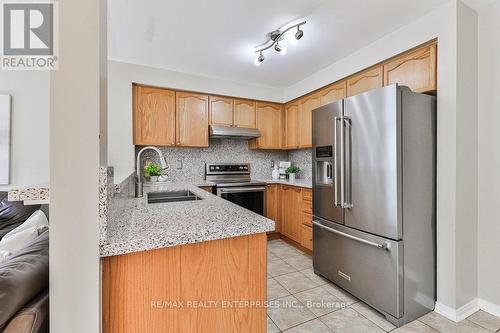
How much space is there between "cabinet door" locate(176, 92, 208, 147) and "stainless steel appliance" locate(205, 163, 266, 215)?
0.51 metres

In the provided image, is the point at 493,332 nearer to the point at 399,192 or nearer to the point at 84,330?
the point at 399,192

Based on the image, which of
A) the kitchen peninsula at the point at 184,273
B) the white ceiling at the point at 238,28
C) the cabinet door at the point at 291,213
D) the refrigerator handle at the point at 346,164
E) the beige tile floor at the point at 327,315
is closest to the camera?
the kitchen peninsula at the point at 184,273

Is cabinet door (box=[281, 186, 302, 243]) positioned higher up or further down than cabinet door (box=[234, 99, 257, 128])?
further down

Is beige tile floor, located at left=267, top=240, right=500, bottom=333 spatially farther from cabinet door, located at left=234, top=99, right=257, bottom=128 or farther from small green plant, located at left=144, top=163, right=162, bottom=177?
cabinet door, located at left=234, top=99, right=257, bottom=128

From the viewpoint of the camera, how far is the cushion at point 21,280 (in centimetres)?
64

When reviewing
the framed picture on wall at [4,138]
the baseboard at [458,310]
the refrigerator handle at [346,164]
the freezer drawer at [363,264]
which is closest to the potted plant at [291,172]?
the freezer drawer at [363,264]

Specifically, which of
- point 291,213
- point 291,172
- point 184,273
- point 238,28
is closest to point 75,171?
point 184,273

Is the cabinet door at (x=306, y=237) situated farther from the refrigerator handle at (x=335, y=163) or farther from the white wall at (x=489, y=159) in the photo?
the white wall at (x=489, y=159)

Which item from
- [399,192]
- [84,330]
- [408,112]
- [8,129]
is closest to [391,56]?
[408,112]

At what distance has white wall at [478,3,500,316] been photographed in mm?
1790

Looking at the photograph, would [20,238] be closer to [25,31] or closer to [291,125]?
[25,31]

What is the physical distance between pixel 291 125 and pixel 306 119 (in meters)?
0.41

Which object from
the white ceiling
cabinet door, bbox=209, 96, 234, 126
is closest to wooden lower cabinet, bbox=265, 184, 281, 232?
cabinet door, bbox=209, 96, 234, 126

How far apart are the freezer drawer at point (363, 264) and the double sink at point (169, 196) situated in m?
1.36
